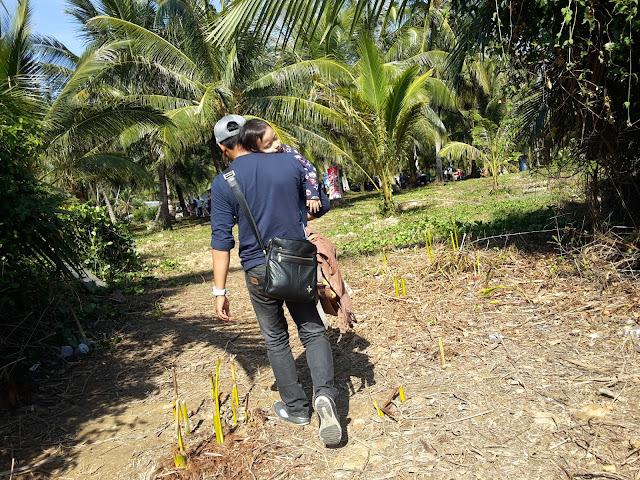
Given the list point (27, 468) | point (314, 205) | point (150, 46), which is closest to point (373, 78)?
point (150, 46)

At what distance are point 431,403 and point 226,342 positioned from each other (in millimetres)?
2152

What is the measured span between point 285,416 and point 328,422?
433 millimetres

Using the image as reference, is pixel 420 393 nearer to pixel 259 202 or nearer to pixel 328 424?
pixel 328 424

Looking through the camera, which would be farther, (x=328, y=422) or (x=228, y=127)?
(x=228, y=127)

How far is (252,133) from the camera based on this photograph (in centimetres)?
254

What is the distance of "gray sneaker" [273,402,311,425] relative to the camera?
2666mm

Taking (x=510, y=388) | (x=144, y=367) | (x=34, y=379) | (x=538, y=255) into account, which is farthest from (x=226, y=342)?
(x=538, y=255)

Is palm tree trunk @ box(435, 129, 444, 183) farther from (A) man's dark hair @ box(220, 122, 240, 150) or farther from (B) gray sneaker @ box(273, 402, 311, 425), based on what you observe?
(B) gray sneaker @ box(273, 402, 311, 425)

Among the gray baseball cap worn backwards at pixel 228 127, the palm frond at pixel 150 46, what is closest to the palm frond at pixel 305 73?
the palm frond at pixel 150 46

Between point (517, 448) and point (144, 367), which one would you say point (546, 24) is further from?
point (144, 367)

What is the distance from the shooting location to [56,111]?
9.09m

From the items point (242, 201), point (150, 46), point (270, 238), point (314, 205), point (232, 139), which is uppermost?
point (150, 46)

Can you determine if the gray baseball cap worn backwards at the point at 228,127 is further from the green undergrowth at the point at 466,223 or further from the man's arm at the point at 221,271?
the green undergrowth at the point at 466,223

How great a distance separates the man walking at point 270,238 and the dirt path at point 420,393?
0.28 m
